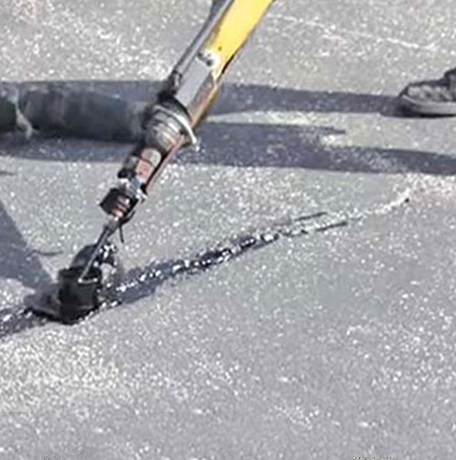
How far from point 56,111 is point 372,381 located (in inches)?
52.7

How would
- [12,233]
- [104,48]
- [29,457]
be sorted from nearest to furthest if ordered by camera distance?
[29,457] < [12,233] < [104,48]

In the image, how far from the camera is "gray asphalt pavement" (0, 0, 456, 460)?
376 cm

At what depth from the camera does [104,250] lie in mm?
3916

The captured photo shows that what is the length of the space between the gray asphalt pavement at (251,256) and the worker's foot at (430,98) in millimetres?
37

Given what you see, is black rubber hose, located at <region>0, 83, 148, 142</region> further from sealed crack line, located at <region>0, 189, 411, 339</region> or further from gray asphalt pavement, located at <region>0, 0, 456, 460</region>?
sealed crack line, located at <region>0, 189, 411, 339</region>

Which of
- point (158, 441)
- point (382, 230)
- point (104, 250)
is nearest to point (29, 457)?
point (158, 441)

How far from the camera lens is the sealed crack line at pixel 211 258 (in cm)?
403

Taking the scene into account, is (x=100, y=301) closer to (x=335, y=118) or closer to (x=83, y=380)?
(x=83, y=380)

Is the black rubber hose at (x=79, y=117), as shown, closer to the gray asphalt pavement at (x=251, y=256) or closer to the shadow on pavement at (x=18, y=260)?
the gray asphalt pavement at (x=251, y=256)

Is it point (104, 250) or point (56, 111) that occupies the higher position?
point (104, 250)

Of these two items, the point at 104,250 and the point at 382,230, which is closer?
the point at 104,250

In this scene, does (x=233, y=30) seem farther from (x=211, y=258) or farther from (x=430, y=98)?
(x=430, y=98)

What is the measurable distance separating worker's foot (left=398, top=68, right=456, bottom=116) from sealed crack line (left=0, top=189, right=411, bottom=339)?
1.46 feet

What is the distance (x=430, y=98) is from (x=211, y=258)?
109 cm
